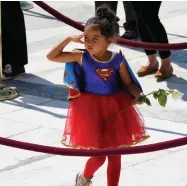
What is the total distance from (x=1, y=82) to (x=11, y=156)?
2.29 meters

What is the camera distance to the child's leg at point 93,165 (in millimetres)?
4282

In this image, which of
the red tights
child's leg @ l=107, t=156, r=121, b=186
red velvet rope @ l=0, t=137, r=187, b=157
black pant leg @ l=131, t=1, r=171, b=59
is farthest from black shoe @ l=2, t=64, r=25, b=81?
red velvet rope @ l=0, t=137, r=187, b=157

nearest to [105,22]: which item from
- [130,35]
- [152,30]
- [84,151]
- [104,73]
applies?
[104,73]

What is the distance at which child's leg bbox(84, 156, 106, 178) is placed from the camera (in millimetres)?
4282

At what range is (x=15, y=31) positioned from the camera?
299 inches

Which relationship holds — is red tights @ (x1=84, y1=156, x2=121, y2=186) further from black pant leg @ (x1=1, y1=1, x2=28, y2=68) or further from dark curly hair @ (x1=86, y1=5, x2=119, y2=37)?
black pant leg @ (x1=1, y1=1, x2=28, y2=68)

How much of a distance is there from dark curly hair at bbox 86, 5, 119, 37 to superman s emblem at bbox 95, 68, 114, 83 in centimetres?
22

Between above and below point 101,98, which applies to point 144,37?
below

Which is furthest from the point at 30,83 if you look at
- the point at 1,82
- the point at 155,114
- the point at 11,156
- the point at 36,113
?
the point at 11,156

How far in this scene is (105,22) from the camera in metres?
4.12


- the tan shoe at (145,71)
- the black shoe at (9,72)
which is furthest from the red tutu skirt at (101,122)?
the black shoe at (9,72)

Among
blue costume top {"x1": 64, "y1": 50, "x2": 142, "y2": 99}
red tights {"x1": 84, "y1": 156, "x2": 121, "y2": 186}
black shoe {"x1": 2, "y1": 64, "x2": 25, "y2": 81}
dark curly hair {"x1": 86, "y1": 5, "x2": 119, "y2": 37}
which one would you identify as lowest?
black shoe {"x1": 2, "y1": 64, "x2": 25, "y2": 81}

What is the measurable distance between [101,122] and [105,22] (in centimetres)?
63

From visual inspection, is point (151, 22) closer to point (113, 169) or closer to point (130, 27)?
point (130, 27)
